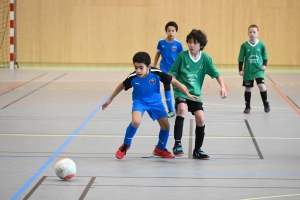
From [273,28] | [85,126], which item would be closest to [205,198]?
[85,126]

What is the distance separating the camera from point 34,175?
6590 mm

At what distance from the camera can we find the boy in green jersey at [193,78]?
24.9 ft

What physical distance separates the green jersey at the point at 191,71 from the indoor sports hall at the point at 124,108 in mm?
845

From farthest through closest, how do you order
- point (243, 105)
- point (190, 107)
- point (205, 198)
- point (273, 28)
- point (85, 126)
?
point (273, 28)
point (243, 105)
point (85, 126)
point (190, 107)
point (205, 198)

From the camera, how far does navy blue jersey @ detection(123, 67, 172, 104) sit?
7402mm

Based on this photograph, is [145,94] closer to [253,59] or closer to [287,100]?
[253,59]

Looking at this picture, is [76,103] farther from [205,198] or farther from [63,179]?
[205,198]

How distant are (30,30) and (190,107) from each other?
16.1 metres

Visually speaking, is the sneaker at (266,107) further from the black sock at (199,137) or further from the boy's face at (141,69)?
the boy's face at (141,69)

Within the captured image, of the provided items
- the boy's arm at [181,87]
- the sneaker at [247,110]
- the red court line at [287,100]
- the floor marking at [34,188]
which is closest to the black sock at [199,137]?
the boy's arm at [181,87]

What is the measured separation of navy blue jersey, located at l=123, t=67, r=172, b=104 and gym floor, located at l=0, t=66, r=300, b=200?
74 centimetres

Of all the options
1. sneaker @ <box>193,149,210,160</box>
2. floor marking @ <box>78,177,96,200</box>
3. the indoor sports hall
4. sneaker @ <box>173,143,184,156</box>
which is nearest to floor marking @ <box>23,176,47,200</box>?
the indoor sports hall

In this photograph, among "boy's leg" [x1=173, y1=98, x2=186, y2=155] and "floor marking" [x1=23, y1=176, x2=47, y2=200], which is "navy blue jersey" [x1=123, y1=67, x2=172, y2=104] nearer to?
"boy's leg" [x1=173, y1=98, x2=186, y2=155]

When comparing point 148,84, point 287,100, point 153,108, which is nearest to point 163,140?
point 153,108
